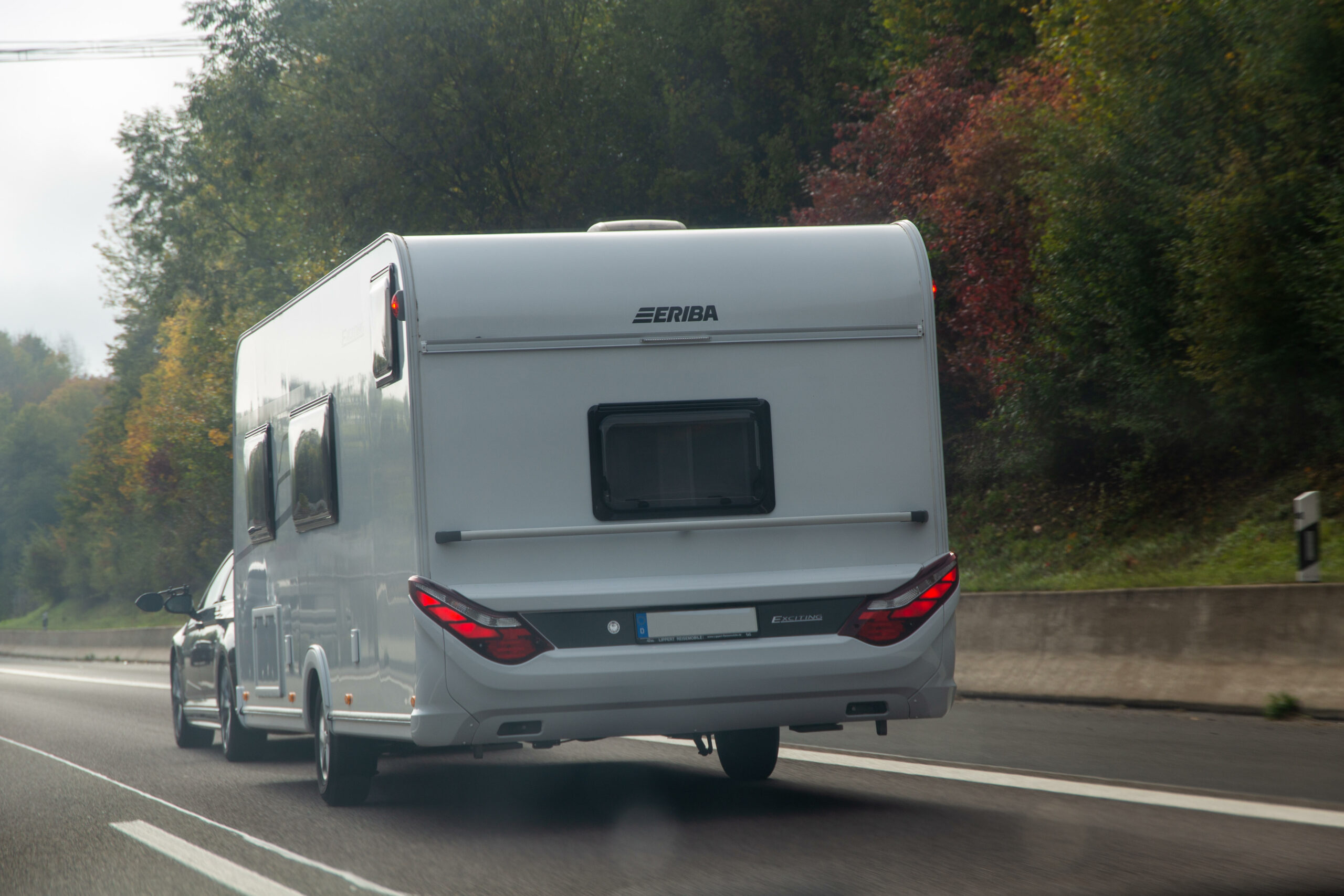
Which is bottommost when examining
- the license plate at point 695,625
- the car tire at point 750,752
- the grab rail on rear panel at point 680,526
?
the car tire at point 750,752

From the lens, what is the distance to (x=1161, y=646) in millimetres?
12016

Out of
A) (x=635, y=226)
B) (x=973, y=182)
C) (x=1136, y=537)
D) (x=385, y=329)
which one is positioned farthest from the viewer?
(x=973, y=182)

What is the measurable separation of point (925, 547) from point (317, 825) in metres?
3.65

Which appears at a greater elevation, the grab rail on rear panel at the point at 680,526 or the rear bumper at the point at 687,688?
the grab rail on rear panel at the point at 680,526

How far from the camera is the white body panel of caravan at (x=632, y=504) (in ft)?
24.8

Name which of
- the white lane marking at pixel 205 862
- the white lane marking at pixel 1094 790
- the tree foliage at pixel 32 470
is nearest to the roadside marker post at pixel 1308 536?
the white lane marking at pixel 1094 790

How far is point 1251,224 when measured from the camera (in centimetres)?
1738

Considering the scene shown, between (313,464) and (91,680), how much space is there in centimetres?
2311

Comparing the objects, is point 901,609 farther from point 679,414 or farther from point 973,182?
point 973,182

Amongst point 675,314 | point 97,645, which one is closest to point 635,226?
Result: point 675,314

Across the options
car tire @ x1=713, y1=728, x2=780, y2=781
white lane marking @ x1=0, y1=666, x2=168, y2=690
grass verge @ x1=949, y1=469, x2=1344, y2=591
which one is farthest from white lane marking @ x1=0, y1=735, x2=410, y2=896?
white lane marking @ x1=0, y1=666, x2=168, y2=690

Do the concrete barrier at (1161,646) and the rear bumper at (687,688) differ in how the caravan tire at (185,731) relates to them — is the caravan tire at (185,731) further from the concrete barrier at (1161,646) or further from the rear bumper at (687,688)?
the rear bumper at (687,688)

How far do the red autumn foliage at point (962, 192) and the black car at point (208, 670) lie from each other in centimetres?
1225

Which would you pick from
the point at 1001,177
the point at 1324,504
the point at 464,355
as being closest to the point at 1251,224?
the point at 1324,504
